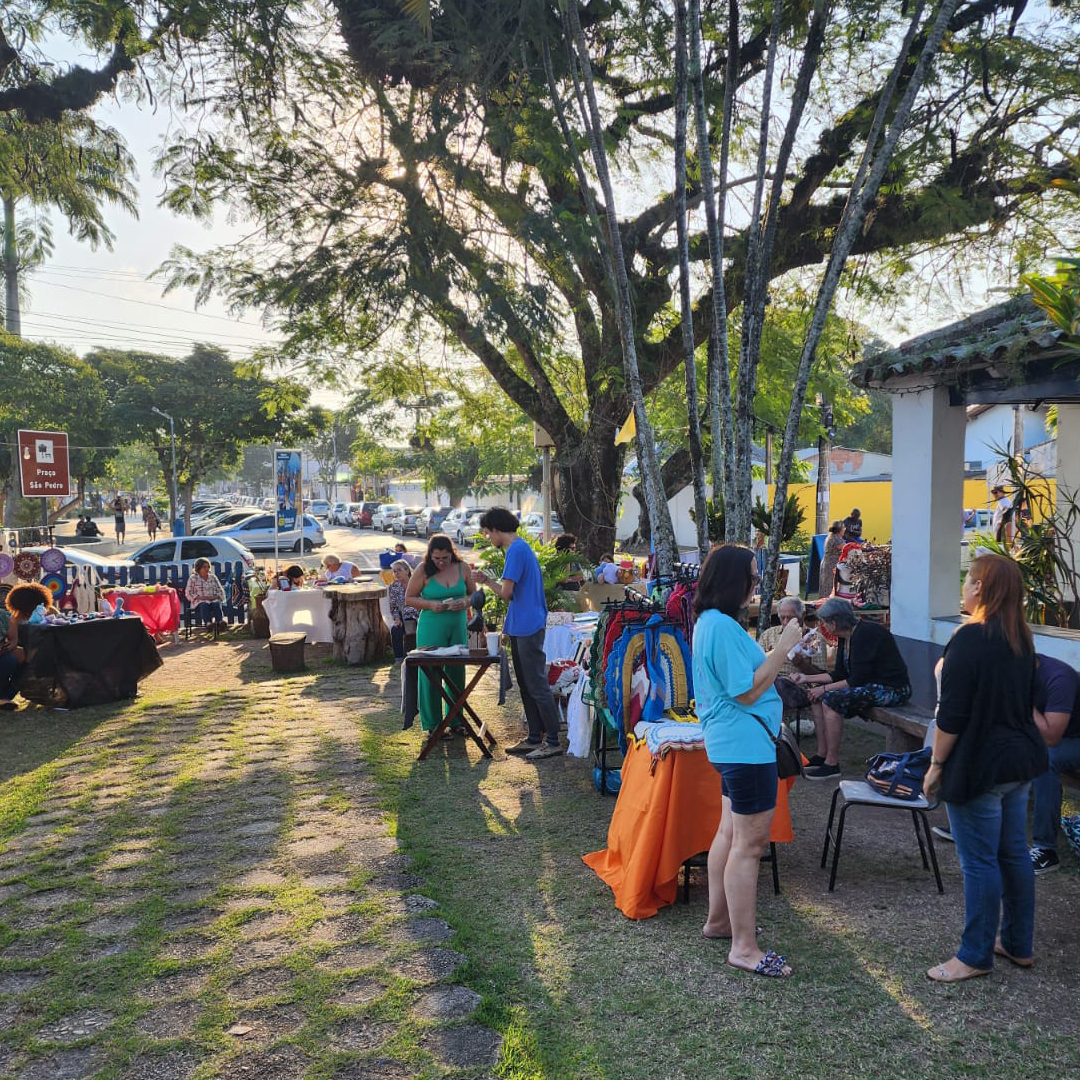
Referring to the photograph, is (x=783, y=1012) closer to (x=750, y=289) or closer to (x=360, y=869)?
(x=360, y=869)

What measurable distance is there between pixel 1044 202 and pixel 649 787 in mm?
8176

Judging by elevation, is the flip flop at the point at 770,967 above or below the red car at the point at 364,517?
below

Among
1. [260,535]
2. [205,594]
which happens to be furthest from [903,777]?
[260,535]

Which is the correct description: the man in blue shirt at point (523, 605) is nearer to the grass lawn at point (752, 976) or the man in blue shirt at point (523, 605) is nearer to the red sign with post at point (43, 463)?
the grass lawn at point (752, 976)

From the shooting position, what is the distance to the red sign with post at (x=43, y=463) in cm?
1180

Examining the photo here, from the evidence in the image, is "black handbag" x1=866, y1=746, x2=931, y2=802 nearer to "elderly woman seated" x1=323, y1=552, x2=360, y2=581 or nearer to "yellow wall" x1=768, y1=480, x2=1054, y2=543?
"elderly woman seated" x1=323, y1=552, x2=360, y2=581

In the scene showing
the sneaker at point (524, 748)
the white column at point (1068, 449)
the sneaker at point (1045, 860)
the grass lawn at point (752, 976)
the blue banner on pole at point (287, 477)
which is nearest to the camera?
the grass lawn at point (752, 976)

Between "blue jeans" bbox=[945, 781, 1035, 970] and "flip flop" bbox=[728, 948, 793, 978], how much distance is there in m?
0.68

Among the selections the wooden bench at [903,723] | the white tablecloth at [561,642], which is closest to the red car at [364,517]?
the white tablecloth at [561,642]

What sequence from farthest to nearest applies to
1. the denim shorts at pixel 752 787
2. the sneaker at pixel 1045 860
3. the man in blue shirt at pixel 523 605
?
the man in blue shirt at pixel 523 605 < the sneaker at pixel 1045 860 < the denim shorts at pixel 752 787

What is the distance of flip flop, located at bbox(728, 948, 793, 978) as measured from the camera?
357 centimetres

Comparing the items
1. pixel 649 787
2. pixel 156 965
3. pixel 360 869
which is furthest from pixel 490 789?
pixel 156 965

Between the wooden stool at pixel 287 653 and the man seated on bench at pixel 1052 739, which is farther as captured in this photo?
the wooden stool at pixel 287 653

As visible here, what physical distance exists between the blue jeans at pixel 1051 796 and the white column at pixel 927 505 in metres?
3.32
